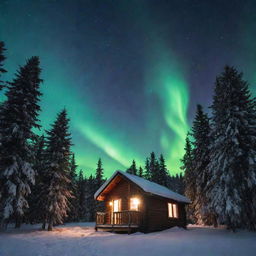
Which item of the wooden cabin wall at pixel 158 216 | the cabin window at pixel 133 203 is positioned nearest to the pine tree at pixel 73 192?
the cabin window at pixel 133 203

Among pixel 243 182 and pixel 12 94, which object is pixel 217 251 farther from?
pixel 12 94

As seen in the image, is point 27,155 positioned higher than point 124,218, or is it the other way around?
point 27,155

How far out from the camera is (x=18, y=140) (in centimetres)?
1433

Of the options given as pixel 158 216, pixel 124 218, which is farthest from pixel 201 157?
pixel 124 218

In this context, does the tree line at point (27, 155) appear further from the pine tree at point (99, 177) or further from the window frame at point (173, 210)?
the pine tree at point (99, 177)

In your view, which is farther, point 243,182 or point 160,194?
point 160,194

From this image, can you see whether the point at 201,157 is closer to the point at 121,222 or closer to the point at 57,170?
the point at 121,222

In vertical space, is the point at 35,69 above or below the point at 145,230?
above

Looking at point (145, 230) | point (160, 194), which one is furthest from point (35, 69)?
point (145, 230)

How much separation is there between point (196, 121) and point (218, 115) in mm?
5301

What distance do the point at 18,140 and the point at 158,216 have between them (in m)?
13.6

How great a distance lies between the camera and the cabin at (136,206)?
14086mm

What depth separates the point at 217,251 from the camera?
7.25 meters

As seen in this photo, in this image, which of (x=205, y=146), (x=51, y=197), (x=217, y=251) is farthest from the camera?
(x=205, y=146)
